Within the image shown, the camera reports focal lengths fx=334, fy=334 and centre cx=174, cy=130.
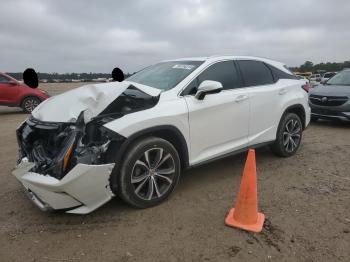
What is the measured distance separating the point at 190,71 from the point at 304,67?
4980 cm

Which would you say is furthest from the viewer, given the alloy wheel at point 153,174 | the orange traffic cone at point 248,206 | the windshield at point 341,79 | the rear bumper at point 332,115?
the windshield at point 341,79

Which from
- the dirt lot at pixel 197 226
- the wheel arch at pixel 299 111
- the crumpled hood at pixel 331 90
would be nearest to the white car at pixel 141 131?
the dirt lot at pixel 197 226

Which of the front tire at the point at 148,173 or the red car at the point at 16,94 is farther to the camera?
the red car at the point at 16,94

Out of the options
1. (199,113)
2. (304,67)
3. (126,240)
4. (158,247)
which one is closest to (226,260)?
(158,247)

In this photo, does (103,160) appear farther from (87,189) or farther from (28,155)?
(28,155)

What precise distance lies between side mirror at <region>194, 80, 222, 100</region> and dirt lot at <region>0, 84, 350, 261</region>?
1.22 metres

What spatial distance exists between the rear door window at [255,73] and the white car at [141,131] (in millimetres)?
21

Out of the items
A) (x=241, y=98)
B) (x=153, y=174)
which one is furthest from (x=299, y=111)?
(x=153, y=174)

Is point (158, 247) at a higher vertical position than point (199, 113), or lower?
lower

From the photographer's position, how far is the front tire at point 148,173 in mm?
3424

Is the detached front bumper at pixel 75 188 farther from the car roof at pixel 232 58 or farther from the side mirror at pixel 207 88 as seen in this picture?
the car roof at pixel 232 58

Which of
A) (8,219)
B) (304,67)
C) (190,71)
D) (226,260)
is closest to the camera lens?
(226,260)

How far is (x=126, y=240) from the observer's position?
3129 millimetres

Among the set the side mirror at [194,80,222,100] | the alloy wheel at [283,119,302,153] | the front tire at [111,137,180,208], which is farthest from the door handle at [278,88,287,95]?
the front tire at [111,137,180,208]
